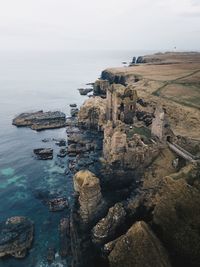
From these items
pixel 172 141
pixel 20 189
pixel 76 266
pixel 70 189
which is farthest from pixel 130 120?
pixel 76 266

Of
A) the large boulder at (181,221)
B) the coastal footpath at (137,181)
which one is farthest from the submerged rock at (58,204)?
the large boulder at (181,221)

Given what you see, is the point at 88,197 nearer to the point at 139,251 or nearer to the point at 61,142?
the point at 139,251

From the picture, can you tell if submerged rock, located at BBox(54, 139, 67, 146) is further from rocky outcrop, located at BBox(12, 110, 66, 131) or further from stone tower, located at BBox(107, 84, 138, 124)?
stone tower, located at BBox(107, 84, 138, 124)

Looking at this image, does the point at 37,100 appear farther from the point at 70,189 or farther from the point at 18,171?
the point at 70,189

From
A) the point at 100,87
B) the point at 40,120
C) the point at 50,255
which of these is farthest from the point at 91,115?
the point at 50,255

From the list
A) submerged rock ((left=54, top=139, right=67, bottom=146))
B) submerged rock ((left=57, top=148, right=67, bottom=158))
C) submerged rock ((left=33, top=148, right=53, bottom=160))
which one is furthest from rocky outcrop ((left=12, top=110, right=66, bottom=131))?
submerged rock ((left=57, top=148, right=67, bottom=158))
